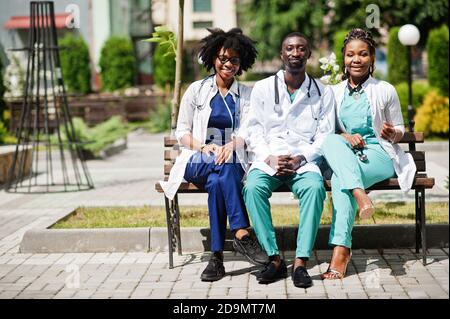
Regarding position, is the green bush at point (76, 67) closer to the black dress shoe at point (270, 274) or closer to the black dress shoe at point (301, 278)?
the black dress shoe at point (270, 274)

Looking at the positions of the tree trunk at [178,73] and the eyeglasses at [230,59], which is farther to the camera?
the tree trunk at [178,73]

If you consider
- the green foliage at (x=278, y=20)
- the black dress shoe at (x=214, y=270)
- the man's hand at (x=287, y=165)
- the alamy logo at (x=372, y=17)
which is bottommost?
the black dress shoe at (x=214, y=270)

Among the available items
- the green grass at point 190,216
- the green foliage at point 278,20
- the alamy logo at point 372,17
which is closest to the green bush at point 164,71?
the green foliage at point 278,20

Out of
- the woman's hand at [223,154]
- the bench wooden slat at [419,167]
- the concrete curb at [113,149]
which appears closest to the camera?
the woman's hand at [223,154]

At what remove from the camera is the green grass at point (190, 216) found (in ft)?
23.5

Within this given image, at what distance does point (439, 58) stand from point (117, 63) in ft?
50.7

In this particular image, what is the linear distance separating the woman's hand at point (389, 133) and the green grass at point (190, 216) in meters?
1.34

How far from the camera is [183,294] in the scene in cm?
523

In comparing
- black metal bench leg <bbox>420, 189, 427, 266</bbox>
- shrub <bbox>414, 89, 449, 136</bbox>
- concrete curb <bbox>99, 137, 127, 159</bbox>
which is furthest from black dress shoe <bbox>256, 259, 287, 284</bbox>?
shrub <bbox>414, 89, 449, 136</bbox>

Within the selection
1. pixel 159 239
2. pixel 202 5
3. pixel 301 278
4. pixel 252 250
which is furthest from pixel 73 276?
pixel 202 5

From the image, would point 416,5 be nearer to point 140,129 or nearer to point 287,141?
point 140,129

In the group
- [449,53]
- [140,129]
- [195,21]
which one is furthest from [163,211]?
[195,21]

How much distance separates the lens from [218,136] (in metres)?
6.03
